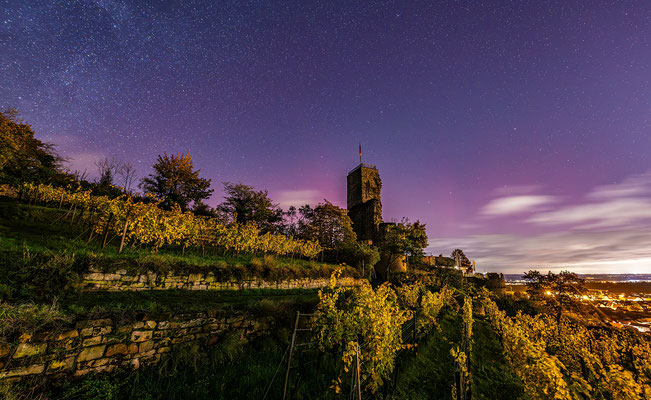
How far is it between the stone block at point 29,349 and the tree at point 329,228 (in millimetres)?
25269

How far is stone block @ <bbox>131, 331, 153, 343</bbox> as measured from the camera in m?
5.63

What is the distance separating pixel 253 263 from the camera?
573 inches

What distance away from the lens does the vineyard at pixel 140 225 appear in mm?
11125

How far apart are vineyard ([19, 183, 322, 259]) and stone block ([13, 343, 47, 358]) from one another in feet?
23.0

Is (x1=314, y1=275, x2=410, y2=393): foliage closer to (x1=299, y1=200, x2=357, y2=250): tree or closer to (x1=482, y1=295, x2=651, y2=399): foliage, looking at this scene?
(x1=482, y1=295, x2=651, y2=399): foliage

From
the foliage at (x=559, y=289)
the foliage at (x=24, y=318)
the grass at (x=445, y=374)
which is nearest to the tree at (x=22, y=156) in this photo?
the foliage at (x=24, y=318)

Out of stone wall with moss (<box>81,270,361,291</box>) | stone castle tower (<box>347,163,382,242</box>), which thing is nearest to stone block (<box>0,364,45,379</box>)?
stone wall with moss (<box>81,270,361,291</box>)

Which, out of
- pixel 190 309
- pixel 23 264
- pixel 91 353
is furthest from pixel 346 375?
pixel 23 264

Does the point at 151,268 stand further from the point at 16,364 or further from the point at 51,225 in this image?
the point at 51,225

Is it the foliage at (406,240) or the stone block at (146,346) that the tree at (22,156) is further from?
the foliage at (406,240)

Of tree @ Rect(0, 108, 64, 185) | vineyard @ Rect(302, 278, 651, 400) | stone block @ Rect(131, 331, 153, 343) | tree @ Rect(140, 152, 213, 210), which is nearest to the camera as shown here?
vineyard @ Rect(302, 278, 651, 400)

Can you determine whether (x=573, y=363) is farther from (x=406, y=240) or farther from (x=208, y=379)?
(x=208, y=379)

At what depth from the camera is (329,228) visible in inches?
1196

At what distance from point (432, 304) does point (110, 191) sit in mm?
33166
